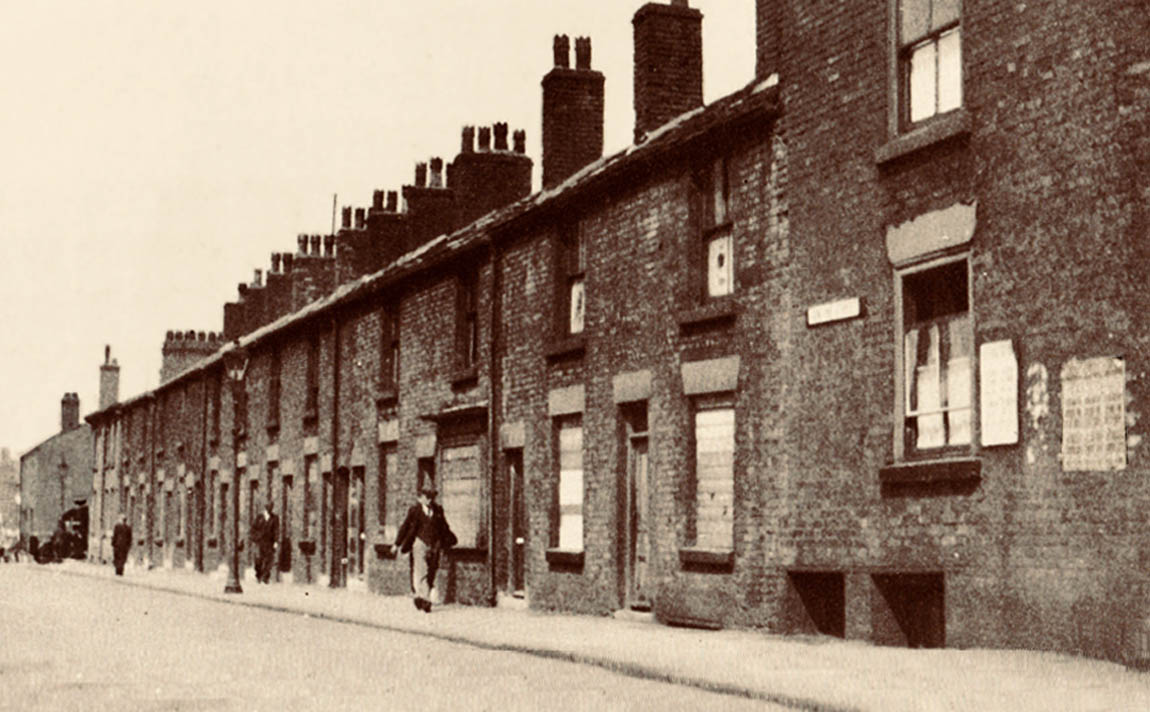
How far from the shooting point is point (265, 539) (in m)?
35.0

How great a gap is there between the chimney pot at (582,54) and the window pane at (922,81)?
36.9ft

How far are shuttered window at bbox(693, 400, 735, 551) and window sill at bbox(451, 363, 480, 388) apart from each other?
722 cm

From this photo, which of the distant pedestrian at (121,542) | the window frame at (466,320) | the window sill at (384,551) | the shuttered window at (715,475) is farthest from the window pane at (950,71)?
the distant pedestrian at (121,542)

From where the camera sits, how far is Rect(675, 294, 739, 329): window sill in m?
17.1

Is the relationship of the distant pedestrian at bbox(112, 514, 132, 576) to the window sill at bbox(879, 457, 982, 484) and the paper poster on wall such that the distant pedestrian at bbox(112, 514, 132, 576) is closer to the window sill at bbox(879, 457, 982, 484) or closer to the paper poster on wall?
the window sill at bbox(879, 457, 982, 484)

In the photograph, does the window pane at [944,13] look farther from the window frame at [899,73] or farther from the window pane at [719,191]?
the window pane at [719,191]

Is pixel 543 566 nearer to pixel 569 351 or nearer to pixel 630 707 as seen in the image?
pixel 569 351

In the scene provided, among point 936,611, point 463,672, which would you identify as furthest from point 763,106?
point 463,672

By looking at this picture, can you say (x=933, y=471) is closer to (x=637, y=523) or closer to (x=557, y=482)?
(x=637, y=523)

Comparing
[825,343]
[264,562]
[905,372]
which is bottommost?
[264,562]

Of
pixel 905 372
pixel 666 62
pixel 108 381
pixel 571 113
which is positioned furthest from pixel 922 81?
pixel 108 381

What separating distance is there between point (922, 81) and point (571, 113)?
11218mm

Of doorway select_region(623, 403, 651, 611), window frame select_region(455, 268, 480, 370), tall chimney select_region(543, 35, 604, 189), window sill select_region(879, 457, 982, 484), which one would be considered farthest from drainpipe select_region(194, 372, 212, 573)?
window sill select_region(879, 457, 982, 484)

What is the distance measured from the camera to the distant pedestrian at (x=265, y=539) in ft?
115
